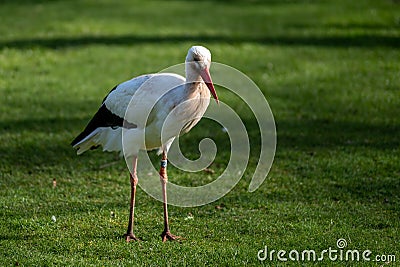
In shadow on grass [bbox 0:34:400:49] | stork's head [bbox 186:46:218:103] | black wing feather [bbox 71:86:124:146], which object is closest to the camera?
stork's head [bbox 186:46:218:103]

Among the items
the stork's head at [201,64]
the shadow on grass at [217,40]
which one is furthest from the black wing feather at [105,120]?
the shadow on grass at [217,40]

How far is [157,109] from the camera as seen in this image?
6.84 meters

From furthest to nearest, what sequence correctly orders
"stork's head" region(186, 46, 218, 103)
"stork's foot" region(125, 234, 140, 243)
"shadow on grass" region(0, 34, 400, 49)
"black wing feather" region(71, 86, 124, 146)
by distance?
"shadow on grass" region(0, 34, 400, 49) → "black wing feather" region(71, 86, 124, 146) → "stork's foot" region(125, 234, 140, 243) → "stork's head" region(186, 46, 218, 103)

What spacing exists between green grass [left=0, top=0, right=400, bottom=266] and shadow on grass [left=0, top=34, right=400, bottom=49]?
0.05 metres

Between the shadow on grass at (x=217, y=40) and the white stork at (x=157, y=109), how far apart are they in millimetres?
9239

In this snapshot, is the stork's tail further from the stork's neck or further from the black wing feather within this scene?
the stork's neck

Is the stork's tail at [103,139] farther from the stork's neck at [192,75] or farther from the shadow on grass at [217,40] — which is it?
the shadow on grass at [217,40]

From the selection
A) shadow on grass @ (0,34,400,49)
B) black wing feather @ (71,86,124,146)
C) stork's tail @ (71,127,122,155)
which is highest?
black wing feather @ (71,86,124,146)

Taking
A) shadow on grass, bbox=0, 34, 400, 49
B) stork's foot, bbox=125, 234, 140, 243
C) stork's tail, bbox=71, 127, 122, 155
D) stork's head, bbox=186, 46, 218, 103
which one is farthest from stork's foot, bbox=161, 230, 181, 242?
shadow on grass, bbox=0, 34, 400, 49

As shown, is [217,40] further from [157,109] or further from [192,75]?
[192,75]

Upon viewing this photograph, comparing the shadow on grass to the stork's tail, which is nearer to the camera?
the stork's tail

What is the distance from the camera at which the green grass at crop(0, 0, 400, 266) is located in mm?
7016

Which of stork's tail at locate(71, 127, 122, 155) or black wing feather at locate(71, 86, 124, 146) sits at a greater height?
black wing feather at locate(71, 86, 124, 146)

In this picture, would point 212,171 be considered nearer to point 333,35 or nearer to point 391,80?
point 391,80
